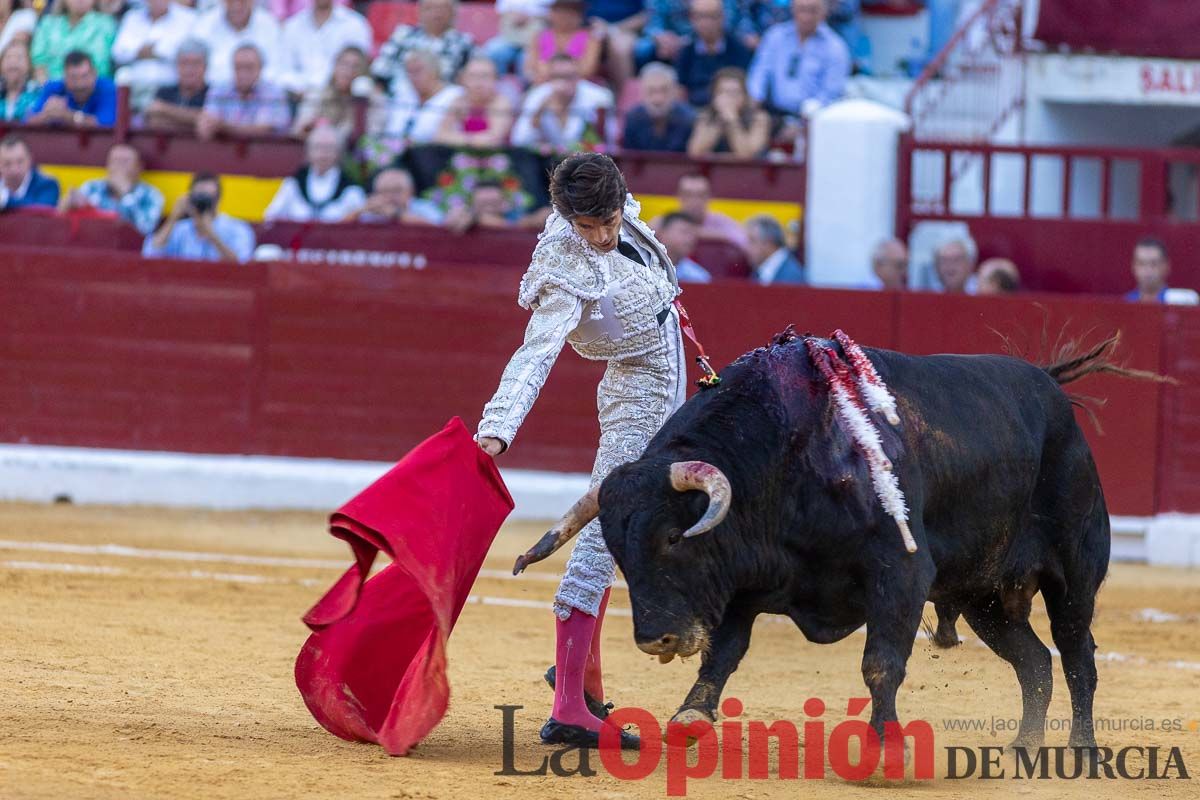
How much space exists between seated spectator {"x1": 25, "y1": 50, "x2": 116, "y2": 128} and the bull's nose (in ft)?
24.6

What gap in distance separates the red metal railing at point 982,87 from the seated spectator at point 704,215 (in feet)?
6.97

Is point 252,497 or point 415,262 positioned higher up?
point 415,262

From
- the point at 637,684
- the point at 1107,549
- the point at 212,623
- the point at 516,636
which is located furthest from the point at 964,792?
the point at 212,623

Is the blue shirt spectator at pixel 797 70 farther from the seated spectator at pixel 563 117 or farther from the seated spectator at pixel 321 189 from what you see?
the seated spectator at pixel 321 189

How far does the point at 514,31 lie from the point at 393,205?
82.2 inches

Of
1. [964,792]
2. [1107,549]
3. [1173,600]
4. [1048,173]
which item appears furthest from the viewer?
[1048,173]

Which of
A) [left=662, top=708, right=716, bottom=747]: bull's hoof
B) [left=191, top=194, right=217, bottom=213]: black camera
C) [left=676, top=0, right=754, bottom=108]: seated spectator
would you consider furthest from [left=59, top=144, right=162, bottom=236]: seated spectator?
[left=662, top=708, right=716, bottom=747]: bull's hoof

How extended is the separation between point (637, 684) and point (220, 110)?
606 cm

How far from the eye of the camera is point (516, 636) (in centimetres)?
611

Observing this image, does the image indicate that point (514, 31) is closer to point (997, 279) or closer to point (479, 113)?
point (479, 113)

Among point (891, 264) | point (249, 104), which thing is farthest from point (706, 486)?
point (249, 104)

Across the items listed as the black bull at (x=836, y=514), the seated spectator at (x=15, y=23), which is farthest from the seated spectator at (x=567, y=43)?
the black bull at (x=836, y=514)

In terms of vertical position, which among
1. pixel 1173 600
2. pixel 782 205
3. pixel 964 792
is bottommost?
pixel 1173 600

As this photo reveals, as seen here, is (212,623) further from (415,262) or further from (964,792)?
(415,262)
